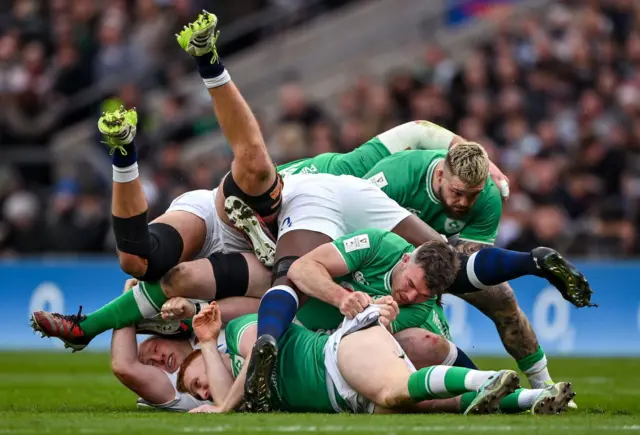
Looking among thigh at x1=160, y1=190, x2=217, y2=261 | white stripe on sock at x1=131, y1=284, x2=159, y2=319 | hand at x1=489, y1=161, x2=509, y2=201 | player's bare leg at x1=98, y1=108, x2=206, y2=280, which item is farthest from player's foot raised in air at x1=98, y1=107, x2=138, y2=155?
hand at x1=489, y1=161, x2=509, y2=201

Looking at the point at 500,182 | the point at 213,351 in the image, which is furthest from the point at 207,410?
the point at 500,182

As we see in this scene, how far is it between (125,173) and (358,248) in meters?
1.66

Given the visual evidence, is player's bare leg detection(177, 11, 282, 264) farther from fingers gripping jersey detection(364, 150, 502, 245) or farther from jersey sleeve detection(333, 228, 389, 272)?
fingers gripping jersey detection(364, 150, 502, 245)

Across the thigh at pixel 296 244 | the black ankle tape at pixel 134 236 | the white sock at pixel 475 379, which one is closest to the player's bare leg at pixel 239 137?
the thigh at pixel 296 244

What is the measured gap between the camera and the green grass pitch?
6.61 metres

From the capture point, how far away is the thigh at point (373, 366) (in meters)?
7.38

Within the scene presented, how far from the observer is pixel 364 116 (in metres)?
17.0

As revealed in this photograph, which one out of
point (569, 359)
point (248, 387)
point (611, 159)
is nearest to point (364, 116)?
point (611, 159)

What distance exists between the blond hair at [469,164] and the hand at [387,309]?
4.13 feet

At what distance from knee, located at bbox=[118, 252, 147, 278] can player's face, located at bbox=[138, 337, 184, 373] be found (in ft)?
1.69

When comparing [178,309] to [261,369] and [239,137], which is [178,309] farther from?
[261,369]

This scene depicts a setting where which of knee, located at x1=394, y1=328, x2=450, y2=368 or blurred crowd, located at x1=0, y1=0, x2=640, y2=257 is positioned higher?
blurred crowd, located at x1=0, y1=0, x2=640, y2=257

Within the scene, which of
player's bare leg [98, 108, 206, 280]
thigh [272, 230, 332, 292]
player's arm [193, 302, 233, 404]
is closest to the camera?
player's arm [193, 302, 233, 404]

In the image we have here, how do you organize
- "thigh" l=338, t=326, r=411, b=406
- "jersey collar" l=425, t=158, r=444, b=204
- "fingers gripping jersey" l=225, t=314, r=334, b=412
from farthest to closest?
"jersey collar" l=425, t=158, r=444, b=204 → "fingers gripping jersey" l=225, t=314, r=334, b=412 → "thigh" l=338, t=326, r=411, b=406
